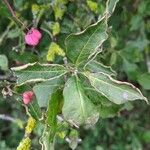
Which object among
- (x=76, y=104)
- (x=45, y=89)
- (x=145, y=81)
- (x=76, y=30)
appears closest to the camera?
(x=76, y=104)

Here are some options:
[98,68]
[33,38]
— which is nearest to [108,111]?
[98,68]

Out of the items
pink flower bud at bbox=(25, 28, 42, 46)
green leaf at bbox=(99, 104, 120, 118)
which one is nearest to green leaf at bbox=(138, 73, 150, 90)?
green leaf at bbox=(99, 104, 120, 118)

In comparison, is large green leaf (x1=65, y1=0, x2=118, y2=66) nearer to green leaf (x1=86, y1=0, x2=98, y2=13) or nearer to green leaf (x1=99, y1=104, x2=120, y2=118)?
green leaf (x1=99, y1=104, x2=120, y2=118)

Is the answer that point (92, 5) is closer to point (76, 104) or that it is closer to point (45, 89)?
point (45, 89)

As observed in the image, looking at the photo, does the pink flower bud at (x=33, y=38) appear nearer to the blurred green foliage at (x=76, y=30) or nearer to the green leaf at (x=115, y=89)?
the blurred green foliage at (x=76, y=30)

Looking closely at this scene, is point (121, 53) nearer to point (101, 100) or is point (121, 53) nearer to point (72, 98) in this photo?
point (101, 100)

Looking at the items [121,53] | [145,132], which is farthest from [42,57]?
[145,132]

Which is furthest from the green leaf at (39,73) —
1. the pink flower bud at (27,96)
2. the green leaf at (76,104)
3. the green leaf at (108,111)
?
the green leaf at (108,111)
